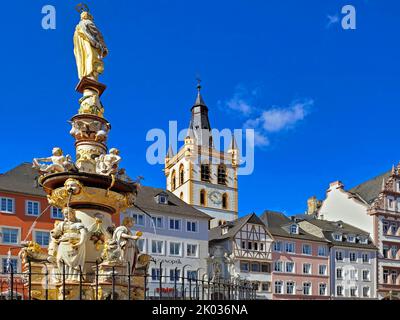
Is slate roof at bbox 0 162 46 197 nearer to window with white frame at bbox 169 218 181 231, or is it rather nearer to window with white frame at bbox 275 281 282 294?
window with white frame at bbox 169 218 181 231

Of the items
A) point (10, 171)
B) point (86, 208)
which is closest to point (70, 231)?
point (86, 208)

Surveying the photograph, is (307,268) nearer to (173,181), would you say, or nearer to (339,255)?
(339,255)

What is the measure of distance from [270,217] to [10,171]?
108ft

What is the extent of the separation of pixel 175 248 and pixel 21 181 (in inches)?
690

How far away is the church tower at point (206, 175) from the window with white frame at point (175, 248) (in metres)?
31.9

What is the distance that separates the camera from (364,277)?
222ft

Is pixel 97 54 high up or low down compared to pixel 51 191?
up

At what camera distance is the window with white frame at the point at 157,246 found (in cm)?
5509

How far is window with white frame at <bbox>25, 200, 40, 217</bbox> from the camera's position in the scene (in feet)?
156

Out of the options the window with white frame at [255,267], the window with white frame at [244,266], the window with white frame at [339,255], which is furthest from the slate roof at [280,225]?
the window with white frame at [244,266]

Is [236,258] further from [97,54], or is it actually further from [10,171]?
[97,54]

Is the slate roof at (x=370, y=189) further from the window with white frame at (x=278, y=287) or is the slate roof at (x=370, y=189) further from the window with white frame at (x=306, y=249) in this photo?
the window with white frame at (x=278, y=287)

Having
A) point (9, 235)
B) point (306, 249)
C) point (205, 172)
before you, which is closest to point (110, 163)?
point (9, 235)

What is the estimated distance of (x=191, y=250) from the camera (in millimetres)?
57906
